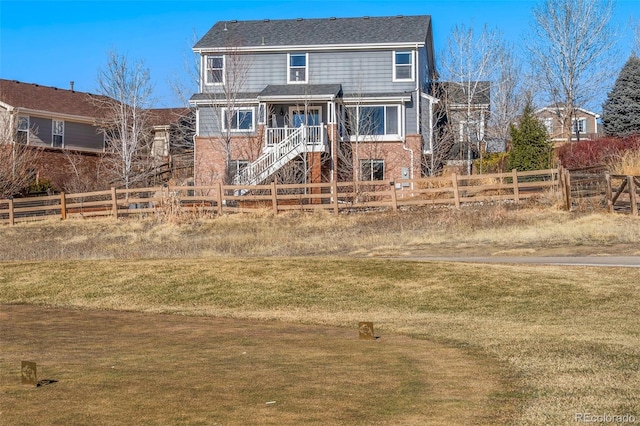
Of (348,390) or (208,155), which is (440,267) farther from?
(208,155)

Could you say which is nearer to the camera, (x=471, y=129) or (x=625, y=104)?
(x=625, y=104)

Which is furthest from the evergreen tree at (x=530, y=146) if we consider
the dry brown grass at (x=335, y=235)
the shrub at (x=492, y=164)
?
the dry brown grass at (x=335, y=235)

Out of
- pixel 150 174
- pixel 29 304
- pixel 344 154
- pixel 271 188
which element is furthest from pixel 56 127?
pixel 29 304

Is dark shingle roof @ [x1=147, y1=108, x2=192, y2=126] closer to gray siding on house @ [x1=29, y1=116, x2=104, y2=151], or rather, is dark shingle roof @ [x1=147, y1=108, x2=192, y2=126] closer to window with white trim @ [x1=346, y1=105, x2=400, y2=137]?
gray siding on house @ [x1=29, y1=116, x2=104, y2=151]

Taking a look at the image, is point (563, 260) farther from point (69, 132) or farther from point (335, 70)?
point (69, 132)

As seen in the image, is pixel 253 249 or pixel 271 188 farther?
pixel 271 188

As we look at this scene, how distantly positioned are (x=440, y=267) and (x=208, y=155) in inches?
1141

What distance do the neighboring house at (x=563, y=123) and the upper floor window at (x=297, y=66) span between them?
13.0 meters

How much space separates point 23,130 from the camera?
179ft

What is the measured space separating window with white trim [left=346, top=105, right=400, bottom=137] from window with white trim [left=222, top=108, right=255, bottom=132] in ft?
17.0

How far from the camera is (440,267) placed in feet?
72.0

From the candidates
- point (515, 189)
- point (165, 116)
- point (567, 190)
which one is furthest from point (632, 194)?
point (165, 116)

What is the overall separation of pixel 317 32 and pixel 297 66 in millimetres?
2568

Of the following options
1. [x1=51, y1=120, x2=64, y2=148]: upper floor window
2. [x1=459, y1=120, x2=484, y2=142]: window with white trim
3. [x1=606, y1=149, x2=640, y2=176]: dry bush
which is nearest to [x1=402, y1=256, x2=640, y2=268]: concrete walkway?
[x1=606, y1=149, x2=640, y2=176]: dry bush
